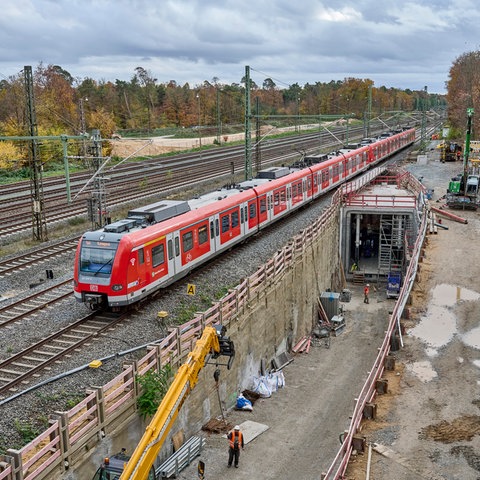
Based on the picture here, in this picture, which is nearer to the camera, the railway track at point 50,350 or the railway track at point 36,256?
the railway track at point 50,350

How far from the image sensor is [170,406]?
11586 millimetres

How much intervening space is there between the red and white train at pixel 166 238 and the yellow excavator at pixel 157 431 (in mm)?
4564

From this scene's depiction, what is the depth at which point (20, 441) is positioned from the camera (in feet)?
36.7

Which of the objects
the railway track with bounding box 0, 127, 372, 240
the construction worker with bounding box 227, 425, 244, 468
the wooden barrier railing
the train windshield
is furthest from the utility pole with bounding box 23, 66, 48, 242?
the construction worker with bounding box 227, 425, 244, 468

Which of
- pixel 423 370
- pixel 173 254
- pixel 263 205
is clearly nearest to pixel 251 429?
pixel 423 370

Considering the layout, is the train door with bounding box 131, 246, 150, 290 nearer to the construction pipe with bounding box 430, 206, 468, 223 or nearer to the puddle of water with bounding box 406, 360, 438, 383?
the puddle of water with bounding box 406, 360, 438, 383

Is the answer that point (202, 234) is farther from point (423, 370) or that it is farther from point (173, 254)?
point (423, 370)

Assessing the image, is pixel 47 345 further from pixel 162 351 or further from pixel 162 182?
pixel 162 182

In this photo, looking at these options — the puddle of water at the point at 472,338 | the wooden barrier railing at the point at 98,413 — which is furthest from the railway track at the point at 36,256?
the puddle of water at the point at 472,338

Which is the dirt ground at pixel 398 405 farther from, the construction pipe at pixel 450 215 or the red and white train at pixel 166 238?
the construction pipe at pixel 450 215

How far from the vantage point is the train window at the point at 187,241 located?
67.2 feet

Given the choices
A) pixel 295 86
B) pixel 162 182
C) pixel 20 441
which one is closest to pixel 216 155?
pixel 162 182

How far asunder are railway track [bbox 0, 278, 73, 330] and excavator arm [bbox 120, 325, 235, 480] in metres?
6.75

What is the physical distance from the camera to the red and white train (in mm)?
17172
